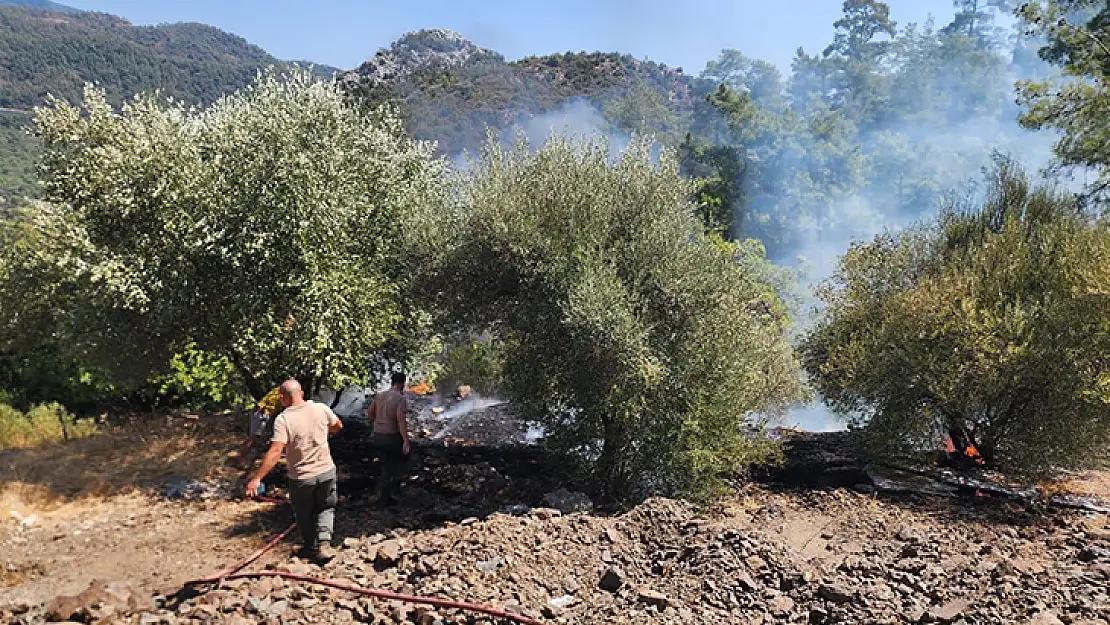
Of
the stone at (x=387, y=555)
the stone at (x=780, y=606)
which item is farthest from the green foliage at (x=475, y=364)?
the stone at (x=780, y=606)

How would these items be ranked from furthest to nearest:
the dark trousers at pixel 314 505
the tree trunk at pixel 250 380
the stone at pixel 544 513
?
the tree trunk at pixel 250 380
the stone at pixel 544 513
the dark trousers at pixel 314 505

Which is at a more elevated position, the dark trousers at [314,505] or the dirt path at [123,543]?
the dark trousers at [314,505]

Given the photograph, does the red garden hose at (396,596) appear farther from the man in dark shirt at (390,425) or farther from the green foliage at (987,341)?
the green foliage at (987,341)

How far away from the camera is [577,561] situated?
7648 mm

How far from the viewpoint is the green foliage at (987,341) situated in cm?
1163

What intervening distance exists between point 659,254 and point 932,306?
5.38 meters

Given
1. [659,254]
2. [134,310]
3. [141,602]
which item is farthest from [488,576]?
[134,310]

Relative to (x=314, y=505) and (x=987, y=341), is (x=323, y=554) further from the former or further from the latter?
(x=987, y=341)

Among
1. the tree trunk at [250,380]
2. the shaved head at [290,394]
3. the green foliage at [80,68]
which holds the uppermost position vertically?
the green foliage at [80,68]

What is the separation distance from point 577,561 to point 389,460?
11.4ft

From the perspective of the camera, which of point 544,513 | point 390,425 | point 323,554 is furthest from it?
point 390,425

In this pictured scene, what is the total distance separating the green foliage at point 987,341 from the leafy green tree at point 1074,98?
268cm

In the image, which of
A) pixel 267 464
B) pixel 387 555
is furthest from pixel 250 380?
pixel 387 555

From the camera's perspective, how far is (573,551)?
307 inches
